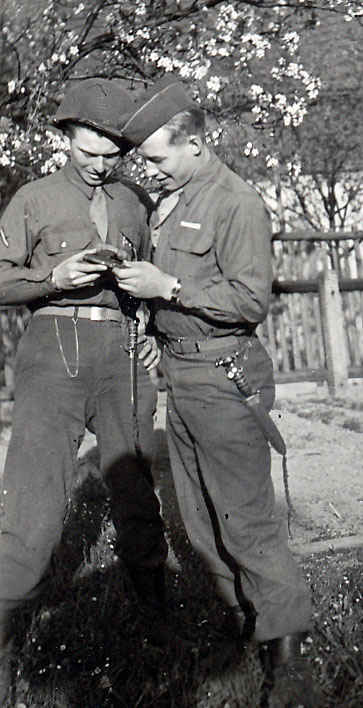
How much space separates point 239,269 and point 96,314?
74 cm

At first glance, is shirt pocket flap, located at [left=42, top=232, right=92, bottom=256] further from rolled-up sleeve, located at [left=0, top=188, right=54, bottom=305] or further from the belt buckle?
the belt buckle

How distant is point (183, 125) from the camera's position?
2771 mm

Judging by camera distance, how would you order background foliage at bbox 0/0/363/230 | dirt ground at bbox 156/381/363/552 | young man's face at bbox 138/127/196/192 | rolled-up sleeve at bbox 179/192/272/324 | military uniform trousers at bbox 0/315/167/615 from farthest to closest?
background foliage at bbox 0/0/363/230, dirt ground at bbox 156/381/363/552, military uniform trousers at bbox 0/315/167/615, young man's face at bbox 138/127/196/192, rolled-up sleeve at bbox 179/192/272/324

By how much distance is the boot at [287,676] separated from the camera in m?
2.49

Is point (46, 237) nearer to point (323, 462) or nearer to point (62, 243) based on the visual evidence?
point (62, 243)

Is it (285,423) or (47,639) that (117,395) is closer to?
(47,639)

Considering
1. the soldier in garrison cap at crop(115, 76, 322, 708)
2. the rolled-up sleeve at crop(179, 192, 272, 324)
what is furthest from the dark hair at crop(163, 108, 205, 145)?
the rolled-up sleeve at crop(179, 192, 272, 324)

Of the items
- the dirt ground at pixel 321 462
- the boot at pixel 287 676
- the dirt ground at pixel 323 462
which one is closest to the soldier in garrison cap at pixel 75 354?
the boot at pixel 287 676

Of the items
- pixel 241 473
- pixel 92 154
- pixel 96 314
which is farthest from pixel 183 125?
pixel 241 473

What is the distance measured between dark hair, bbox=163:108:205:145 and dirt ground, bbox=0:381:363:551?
2.28 meters

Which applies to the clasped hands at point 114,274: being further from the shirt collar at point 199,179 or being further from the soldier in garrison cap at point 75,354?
the shirt collar at point 199,179

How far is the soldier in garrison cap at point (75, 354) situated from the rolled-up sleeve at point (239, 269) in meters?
0.45

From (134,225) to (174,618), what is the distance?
1.67 meters

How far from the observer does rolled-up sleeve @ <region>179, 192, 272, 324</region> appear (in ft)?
8.71
